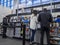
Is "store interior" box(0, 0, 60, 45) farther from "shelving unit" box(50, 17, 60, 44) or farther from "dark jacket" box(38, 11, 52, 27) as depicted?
"dark jacket" box(38, 11, 52, 27)

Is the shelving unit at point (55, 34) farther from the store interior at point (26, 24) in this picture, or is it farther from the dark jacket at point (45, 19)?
the dark jacket at point (45, 19)

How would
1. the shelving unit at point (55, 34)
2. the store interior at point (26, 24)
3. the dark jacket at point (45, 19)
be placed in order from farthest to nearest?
1. the store interior at point (26, 24)
2. the shelving unit at point (55, 34)
3. the dark jacket at point (45, 19)

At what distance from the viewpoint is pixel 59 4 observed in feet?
22.4

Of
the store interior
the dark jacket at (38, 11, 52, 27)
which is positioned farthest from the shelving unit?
the dark jacket at (38, 11, 52, 27)

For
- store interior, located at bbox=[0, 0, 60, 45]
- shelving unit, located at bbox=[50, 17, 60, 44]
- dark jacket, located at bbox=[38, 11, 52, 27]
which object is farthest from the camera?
store interior, located at bbox=[0, 0, 60, 45]

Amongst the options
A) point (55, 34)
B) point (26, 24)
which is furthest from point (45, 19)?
point (26, 24)

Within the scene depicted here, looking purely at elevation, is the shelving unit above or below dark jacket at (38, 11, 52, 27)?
below

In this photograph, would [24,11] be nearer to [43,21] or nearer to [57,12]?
[57,12]

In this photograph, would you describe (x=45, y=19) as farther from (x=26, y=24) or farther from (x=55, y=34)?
(x=26, y=24)

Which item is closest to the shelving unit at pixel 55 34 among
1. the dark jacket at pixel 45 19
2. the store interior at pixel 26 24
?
the store interior at pixel 26 24

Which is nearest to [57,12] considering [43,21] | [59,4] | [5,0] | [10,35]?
[59,4]

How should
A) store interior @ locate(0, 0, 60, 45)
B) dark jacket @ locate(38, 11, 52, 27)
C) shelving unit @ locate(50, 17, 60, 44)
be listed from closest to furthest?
dark jacket @ locate(38, 11, 52, 27) < shelving unit @ locate(50, 17, 60, 44) < store interior @ locate(0, 0, 60, 45)

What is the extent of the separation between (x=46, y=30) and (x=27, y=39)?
2.10 metres

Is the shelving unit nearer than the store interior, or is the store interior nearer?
the shelving unit
